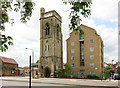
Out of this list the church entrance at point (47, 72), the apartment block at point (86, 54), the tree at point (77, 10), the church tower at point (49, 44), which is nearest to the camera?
the tree at point (77, 10)

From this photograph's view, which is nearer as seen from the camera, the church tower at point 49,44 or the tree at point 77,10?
the tree at point 77,10

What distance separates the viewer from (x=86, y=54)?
51750mm

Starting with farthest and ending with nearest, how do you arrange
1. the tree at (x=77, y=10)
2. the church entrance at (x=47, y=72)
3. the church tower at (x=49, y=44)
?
the church tower at (x=49, y=44)
the church entrance at (x=47, y=72)
the tree at (x=77, y=10)

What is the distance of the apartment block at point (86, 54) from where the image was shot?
4966 centimetres

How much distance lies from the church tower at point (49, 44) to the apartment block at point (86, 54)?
542cm

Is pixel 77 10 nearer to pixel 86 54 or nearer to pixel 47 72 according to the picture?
pixel 86 54

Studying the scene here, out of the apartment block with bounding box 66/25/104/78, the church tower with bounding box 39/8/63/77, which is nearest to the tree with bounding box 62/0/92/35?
the apartment block with bounding box 66/25/104/78

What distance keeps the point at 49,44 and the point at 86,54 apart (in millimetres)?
14871

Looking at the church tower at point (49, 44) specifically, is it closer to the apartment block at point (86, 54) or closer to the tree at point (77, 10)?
the apartment block at point (86, 54)

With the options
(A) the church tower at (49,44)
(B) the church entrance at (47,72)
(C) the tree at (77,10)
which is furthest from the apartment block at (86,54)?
(C) the tree at (77,10)

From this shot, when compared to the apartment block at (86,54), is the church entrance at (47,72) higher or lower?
lower

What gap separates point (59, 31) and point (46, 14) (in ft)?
29.7

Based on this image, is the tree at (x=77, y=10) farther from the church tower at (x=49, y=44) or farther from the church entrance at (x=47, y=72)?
the church entrance at (x=47, y=72)

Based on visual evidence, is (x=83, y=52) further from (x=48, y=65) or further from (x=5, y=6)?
(x=5, y=6)
